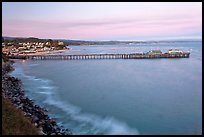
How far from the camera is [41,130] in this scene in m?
12.0

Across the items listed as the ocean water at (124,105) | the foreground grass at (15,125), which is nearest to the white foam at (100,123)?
the ocean water at (124,105)

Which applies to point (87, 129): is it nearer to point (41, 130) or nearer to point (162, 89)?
point (41, 130)

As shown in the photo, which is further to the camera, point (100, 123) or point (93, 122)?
point (93, 122)

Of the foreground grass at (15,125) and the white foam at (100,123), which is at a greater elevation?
the foreground grass at (15,125)

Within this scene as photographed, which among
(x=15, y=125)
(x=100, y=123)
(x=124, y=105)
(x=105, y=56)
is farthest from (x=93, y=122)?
(x=105, y=56)

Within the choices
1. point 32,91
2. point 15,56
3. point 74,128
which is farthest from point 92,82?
point 15,56

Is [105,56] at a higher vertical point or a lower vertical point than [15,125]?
lower

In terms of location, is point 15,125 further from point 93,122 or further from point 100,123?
point 100,123

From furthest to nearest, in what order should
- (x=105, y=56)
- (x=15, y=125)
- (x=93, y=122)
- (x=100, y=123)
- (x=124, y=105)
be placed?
(x=105, y=56)
(x=124, y=105)
(x=93, y=122)
(x=100, y=123)
(x=15, y=125)

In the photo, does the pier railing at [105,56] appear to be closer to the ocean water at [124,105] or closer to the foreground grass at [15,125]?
the ocean water at [124,105]

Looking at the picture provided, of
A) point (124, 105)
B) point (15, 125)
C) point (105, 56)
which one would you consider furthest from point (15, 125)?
point (105, 56)

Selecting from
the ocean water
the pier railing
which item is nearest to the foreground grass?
the ocean water

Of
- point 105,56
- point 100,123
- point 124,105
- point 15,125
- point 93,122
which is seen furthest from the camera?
point 105,56

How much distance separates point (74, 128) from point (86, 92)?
9.37 meters
